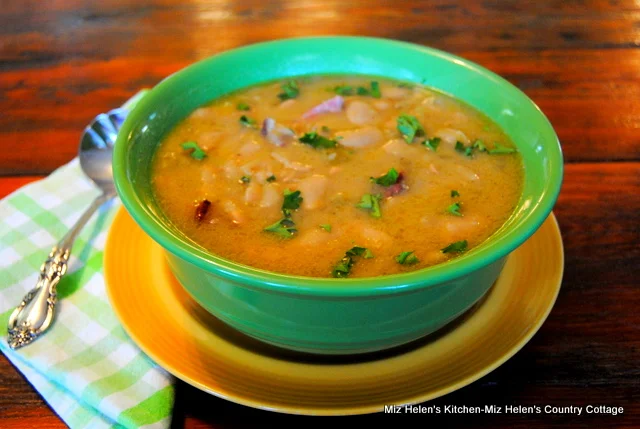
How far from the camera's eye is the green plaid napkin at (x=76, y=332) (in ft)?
4.04

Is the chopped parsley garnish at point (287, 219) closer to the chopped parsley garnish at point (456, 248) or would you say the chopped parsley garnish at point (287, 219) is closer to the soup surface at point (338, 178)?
the soup surface at point (338, 178)

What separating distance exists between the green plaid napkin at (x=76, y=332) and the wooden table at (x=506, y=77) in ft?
0.19

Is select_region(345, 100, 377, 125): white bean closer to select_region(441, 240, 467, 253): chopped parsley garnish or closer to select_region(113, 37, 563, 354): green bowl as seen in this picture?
select_region(113, 37, 563, 354): green bowl

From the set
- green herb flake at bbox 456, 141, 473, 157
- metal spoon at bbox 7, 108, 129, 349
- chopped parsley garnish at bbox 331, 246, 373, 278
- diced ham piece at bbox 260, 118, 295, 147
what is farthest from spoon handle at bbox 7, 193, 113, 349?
green herb flake at bbox 456, 141, 473, 157

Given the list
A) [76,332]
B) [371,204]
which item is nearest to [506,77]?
[371,204]

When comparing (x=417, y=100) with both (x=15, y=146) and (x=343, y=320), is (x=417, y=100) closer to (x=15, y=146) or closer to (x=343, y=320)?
(x=343, y=320)

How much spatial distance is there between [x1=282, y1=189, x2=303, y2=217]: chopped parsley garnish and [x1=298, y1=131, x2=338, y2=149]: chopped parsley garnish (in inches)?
9.1

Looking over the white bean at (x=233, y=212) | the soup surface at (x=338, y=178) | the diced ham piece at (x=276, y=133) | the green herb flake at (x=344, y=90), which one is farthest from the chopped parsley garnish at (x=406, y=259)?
the green herb flake at (x=344, y=90)

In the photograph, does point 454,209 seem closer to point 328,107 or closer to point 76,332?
point 328,107

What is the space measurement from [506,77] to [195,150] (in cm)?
149

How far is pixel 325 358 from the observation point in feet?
4.22

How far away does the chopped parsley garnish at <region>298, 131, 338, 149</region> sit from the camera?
5.35 feet

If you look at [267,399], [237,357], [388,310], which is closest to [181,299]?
[237,357]

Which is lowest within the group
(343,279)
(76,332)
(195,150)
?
(76,332)
